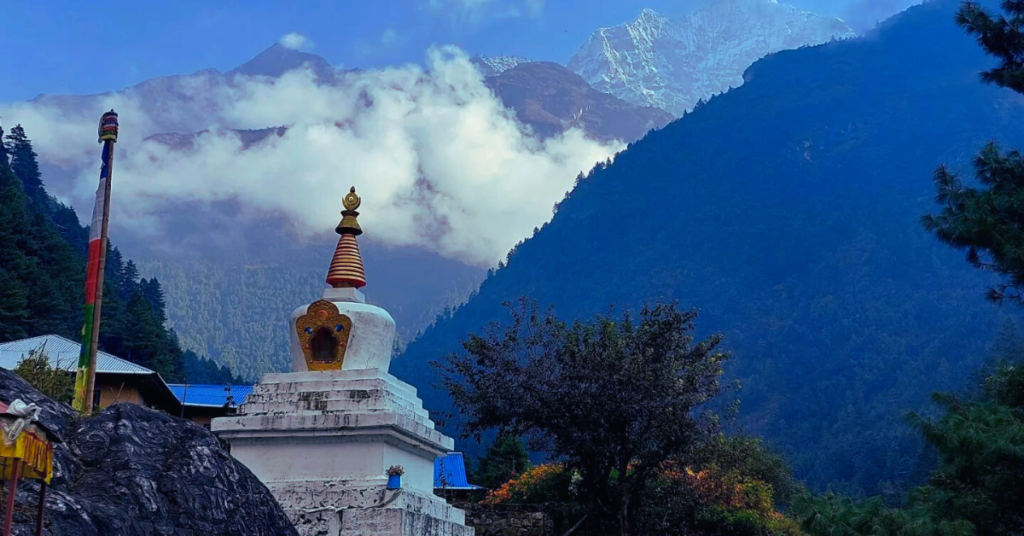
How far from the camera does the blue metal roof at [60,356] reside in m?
25.8

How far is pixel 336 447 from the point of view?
1224 cm

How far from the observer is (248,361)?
8544 centimetres

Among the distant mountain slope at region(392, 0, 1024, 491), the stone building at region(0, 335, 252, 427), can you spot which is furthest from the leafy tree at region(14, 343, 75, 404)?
the distant mountain slope at region(392, 0, 1024, 491)

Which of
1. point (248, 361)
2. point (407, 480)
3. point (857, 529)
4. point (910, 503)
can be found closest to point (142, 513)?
point (407, 480)

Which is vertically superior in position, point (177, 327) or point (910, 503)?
point (177, 327)

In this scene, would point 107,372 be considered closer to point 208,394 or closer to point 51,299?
point 208,394

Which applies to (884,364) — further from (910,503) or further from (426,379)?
(910,503)

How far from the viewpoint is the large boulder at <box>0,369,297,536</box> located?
8461mm

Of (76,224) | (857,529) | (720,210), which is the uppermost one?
(720,210)

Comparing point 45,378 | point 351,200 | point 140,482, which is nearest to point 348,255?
point 351,200

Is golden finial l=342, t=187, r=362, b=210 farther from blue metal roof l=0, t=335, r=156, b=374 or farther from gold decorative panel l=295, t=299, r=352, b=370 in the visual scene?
blue metal roof l=0, t=335, r=156, b=374

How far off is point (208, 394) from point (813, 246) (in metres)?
77.7

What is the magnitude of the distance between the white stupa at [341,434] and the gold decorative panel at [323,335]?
1 cm

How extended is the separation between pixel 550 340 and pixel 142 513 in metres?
10.5
